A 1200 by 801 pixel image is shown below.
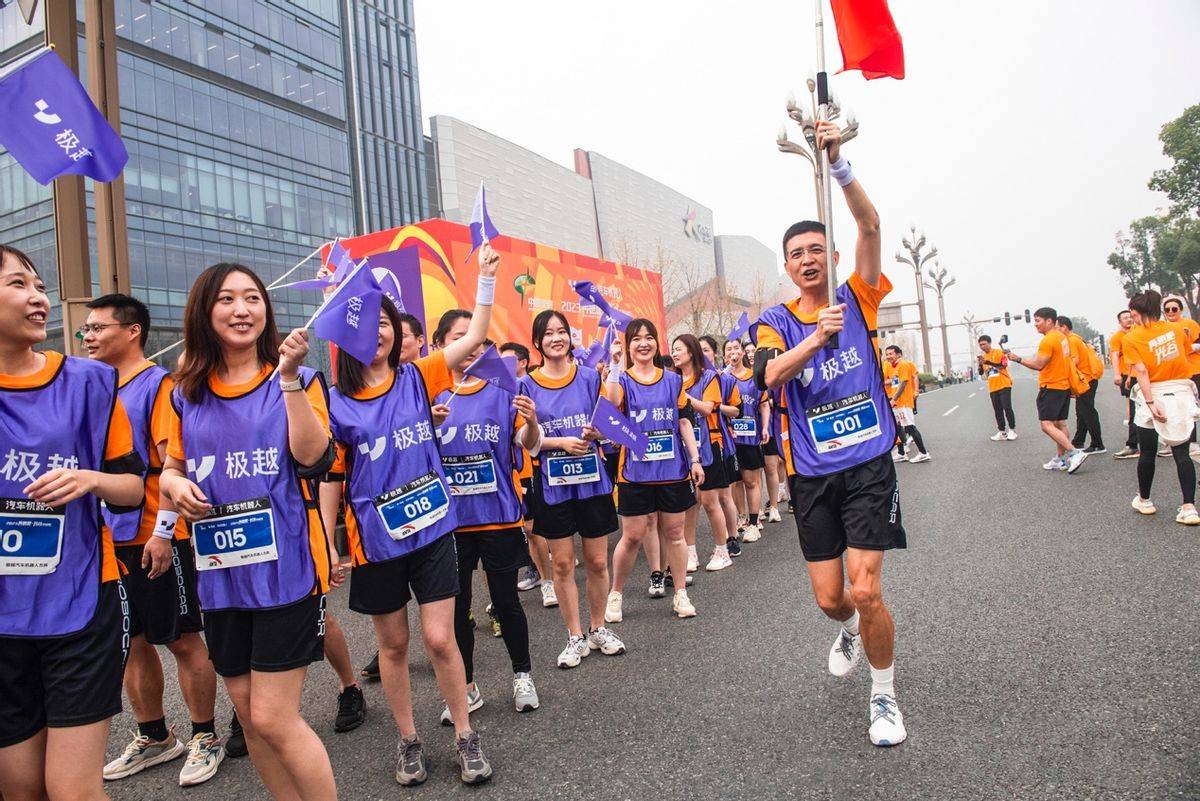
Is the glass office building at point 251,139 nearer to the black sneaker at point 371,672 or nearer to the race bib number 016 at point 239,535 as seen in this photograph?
the black sneaker at point 371,672

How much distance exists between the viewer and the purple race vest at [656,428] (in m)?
5.55

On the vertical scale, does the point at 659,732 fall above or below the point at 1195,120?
below

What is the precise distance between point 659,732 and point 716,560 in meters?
3.54

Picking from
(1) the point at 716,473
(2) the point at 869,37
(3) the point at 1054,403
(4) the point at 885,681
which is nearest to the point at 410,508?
(4) the point at 885,681

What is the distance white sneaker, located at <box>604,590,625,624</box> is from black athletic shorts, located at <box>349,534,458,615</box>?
2.42 metres

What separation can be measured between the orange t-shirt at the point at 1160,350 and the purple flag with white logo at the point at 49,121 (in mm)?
7797

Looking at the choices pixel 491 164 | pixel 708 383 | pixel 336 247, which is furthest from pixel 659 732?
pixel 491 164

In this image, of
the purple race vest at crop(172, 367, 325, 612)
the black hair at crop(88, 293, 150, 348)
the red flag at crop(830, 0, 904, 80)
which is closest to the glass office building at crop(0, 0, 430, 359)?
the black hair at crop(88, 293, 150, 348)

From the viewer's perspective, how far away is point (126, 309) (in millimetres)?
3912

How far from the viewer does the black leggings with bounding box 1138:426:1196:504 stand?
653cm

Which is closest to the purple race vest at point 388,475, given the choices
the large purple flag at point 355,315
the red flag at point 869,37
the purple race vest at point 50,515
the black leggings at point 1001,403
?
the large purple flag at point 355,315

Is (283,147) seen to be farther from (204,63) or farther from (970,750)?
(970,750)

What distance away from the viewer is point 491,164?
177 ft

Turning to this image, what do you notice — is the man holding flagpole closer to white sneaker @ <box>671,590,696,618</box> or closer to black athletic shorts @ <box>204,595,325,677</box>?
white sneaker @ <box>671,590,696,618</box>
